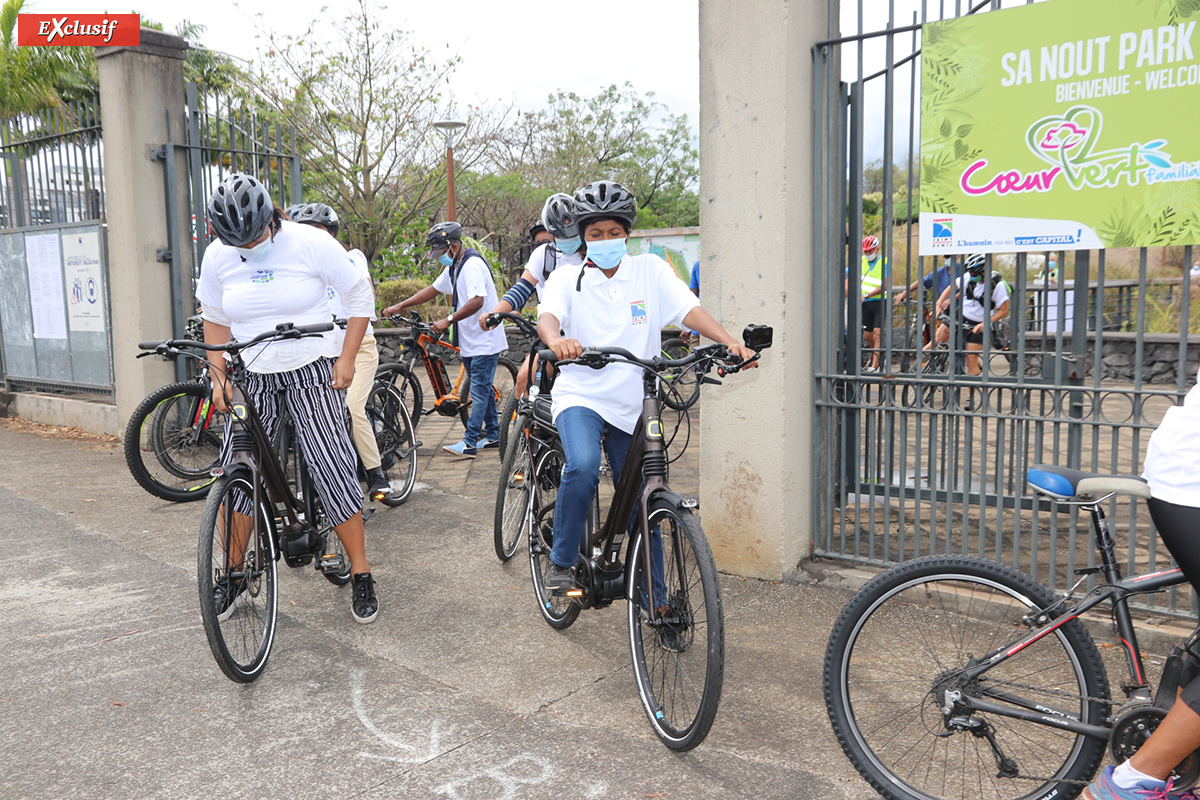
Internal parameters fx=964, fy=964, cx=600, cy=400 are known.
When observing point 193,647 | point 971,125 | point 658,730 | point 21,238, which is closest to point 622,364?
point 658,730

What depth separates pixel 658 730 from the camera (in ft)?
10.8

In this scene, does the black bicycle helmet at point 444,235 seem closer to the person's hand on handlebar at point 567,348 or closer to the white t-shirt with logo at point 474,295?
the white t-shirt with logo at point 474,295

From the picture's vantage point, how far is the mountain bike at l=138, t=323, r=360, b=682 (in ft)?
12.0

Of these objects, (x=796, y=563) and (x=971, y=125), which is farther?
(x=796, y=563)

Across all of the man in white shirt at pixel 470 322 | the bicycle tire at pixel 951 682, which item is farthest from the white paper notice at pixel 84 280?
the bicycle tire at pixel 951 682

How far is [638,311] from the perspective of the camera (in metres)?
3.77

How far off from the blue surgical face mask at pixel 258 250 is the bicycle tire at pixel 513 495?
1378mm

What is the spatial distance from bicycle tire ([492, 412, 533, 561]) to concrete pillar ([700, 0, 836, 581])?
0.98m

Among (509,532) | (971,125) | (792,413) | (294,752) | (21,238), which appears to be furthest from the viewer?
(21,238)

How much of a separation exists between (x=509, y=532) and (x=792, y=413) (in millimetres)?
1645

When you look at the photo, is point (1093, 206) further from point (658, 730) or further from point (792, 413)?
point (658, 730)

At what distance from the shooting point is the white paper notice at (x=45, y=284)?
379 inches

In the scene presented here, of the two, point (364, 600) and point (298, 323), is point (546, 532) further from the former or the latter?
point (298, 323)

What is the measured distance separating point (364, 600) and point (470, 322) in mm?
3797
